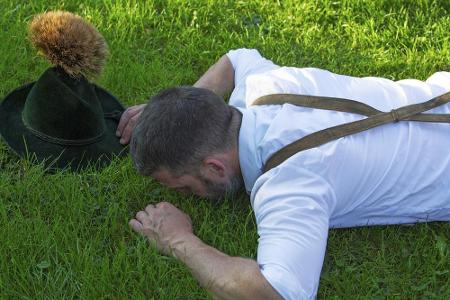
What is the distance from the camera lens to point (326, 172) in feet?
9.23

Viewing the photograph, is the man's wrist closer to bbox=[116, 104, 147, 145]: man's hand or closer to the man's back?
the man's back

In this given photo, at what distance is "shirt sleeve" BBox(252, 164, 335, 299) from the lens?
8.39 ft

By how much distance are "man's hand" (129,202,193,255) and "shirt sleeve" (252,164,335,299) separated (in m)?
0.42

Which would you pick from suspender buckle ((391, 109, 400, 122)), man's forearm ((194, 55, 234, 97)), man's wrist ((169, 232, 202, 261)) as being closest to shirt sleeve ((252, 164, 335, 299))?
man's wrist ((169, 232, 202, 261))

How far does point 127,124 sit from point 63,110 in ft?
1.62

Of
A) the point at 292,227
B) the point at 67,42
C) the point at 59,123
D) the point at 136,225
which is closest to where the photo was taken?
the point at 292,227

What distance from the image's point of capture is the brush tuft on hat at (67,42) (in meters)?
3.08

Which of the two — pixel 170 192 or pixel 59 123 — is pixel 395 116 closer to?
pixel 170 192

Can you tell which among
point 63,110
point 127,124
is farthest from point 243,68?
point 63,110

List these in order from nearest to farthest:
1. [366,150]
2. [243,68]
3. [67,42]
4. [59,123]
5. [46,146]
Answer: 1. [366,150]
2. [67,42]
3. [59,123]
4. [46,146]
5. [243,68]

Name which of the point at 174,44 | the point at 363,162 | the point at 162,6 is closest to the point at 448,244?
the point at 363,162

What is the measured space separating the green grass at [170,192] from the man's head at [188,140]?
298 mm

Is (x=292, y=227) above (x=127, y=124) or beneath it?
above

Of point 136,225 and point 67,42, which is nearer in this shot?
point 67,42
